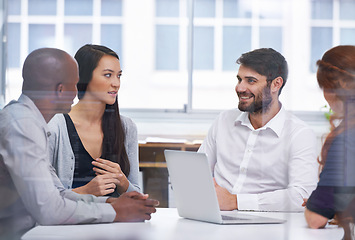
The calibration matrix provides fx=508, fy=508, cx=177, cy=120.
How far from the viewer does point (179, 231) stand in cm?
185

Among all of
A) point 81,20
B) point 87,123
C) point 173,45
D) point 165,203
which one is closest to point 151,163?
point 165,203

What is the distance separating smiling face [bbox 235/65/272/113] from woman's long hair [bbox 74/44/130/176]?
0.72 meters

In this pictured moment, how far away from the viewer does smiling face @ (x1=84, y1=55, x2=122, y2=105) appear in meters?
2.48

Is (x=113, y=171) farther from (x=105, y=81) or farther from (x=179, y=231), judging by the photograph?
(x=179, y=231)

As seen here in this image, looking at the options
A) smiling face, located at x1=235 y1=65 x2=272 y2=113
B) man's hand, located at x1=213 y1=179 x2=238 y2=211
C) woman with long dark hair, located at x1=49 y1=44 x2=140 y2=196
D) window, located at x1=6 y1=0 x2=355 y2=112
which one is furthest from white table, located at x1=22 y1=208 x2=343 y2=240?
smiling face, located at x1=235 y1=65 x2=272 y2=113

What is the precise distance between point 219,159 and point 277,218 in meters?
0.90

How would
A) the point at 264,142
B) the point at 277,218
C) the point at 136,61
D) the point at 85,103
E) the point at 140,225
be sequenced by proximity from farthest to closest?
the point at 264,142, the point at 136,61, the point at 85,103, the point at 277,218, the point at 140,225

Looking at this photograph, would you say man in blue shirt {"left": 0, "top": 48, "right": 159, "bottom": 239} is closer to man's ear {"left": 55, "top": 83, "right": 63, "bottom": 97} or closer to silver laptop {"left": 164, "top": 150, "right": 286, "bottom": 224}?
man's ear {"left": 55, "top": 83, "right": 63, "bottom": 97}

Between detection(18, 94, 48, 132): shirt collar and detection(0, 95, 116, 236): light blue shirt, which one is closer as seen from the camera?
detection(0, 95, 116, 236): light blue shirt

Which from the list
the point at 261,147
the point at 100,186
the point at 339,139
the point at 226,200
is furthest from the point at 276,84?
the point at 100,186

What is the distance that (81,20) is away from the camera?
2.56m

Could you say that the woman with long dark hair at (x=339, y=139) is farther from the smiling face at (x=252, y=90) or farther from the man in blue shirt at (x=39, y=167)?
the man in blue shirt at (x=39, y=167)

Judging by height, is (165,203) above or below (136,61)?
below

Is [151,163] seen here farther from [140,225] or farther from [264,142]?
[140,225]
